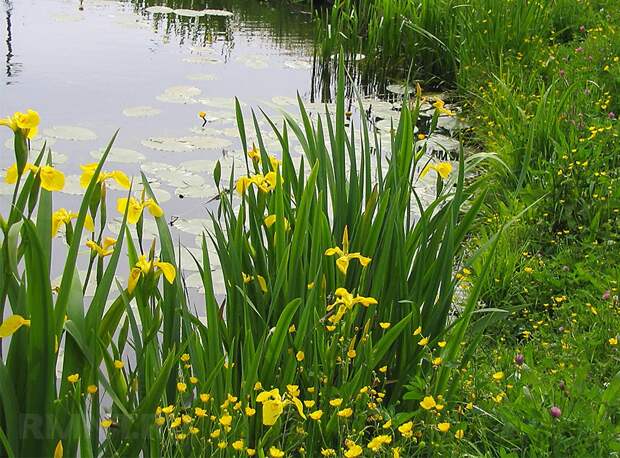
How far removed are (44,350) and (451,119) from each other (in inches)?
167

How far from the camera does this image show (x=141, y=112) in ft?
16.3

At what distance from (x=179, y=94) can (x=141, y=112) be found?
1.51 ft

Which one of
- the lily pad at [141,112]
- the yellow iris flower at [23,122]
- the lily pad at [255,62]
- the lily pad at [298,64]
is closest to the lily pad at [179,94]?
the lily pad at [141,112]

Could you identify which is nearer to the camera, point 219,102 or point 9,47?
point 219,102

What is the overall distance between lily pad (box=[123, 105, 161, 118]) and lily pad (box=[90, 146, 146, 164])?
654 millimetres

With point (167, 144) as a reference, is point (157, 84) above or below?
above

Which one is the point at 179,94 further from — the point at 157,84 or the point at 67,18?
the point at 67,18

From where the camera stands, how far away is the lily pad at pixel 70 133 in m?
4.38

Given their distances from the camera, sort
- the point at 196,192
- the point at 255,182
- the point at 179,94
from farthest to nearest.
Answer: the point at 179,94 → the point at 196,192 → the point at 255,182

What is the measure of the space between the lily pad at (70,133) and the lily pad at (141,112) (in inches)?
19.3

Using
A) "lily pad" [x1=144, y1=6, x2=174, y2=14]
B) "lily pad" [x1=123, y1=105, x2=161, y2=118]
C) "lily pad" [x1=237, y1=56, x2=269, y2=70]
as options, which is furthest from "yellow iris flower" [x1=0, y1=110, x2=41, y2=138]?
"lily pad" [x1=144, y1=6, x2=174, y2=14]

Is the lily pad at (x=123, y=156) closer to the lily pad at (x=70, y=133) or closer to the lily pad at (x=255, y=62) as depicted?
the lily pad at (x=70, y=133)

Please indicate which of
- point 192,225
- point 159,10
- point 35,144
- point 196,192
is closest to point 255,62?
point 159,10

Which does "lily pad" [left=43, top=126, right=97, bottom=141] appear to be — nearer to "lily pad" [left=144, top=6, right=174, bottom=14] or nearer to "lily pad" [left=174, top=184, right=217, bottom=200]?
"lily pad" [left=174, top=184, right=217, bottom=200]
